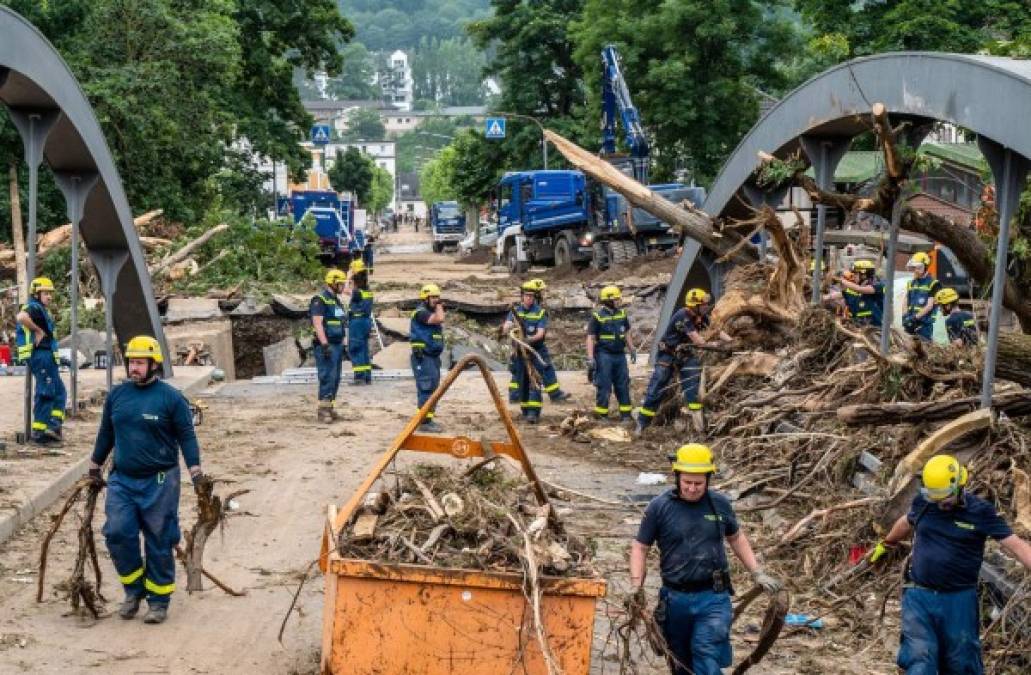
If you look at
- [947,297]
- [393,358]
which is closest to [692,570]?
[947,297]

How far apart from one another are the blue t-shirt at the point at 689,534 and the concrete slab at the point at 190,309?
22581 millimetres

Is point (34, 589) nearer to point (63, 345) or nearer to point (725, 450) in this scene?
point (725, 450)

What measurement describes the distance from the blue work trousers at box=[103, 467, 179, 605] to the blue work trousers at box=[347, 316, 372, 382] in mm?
12971

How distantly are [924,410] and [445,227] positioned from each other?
7150 centimetres

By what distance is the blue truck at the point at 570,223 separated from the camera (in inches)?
1729

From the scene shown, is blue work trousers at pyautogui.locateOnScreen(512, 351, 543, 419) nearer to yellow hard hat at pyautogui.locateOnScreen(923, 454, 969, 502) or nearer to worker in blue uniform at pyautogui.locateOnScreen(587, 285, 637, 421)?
worker in blue uniform at pyautogui.locateOnScreen(587, 285, 637, 421)

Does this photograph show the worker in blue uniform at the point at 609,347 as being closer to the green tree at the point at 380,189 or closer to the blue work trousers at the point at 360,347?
the blue work trousers at the point at 360,347

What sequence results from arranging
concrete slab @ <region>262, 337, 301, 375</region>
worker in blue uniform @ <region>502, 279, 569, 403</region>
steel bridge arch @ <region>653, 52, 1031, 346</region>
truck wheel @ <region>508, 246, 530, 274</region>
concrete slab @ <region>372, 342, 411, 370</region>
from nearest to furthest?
steel bridge arch @ <region>653, 52, 1031, 346</region> → worker in blue uniform @ <region>502, 279, 569, 403</region> → concrete slab @ <region>372, 342, 411, 370</region> → concrete slab @ <region>262, 337, 301, 375</region> → truck wheel @ <region>508, 246, 530, 274</region>

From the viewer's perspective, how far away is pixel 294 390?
77.5 ft

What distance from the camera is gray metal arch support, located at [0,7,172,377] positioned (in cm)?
1485

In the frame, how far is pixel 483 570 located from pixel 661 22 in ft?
136

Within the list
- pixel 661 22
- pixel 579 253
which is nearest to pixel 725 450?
pixel 579 253

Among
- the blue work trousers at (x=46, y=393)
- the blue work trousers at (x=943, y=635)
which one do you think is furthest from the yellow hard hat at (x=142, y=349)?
the blue work trousers at (x=46, y=393)

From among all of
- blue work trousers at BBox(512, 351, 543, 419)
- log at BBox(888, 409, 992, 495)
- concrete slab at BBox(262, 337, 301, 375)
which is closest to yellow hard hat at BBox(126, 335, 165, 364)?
log at BBox(888, 409, 992, 495)
